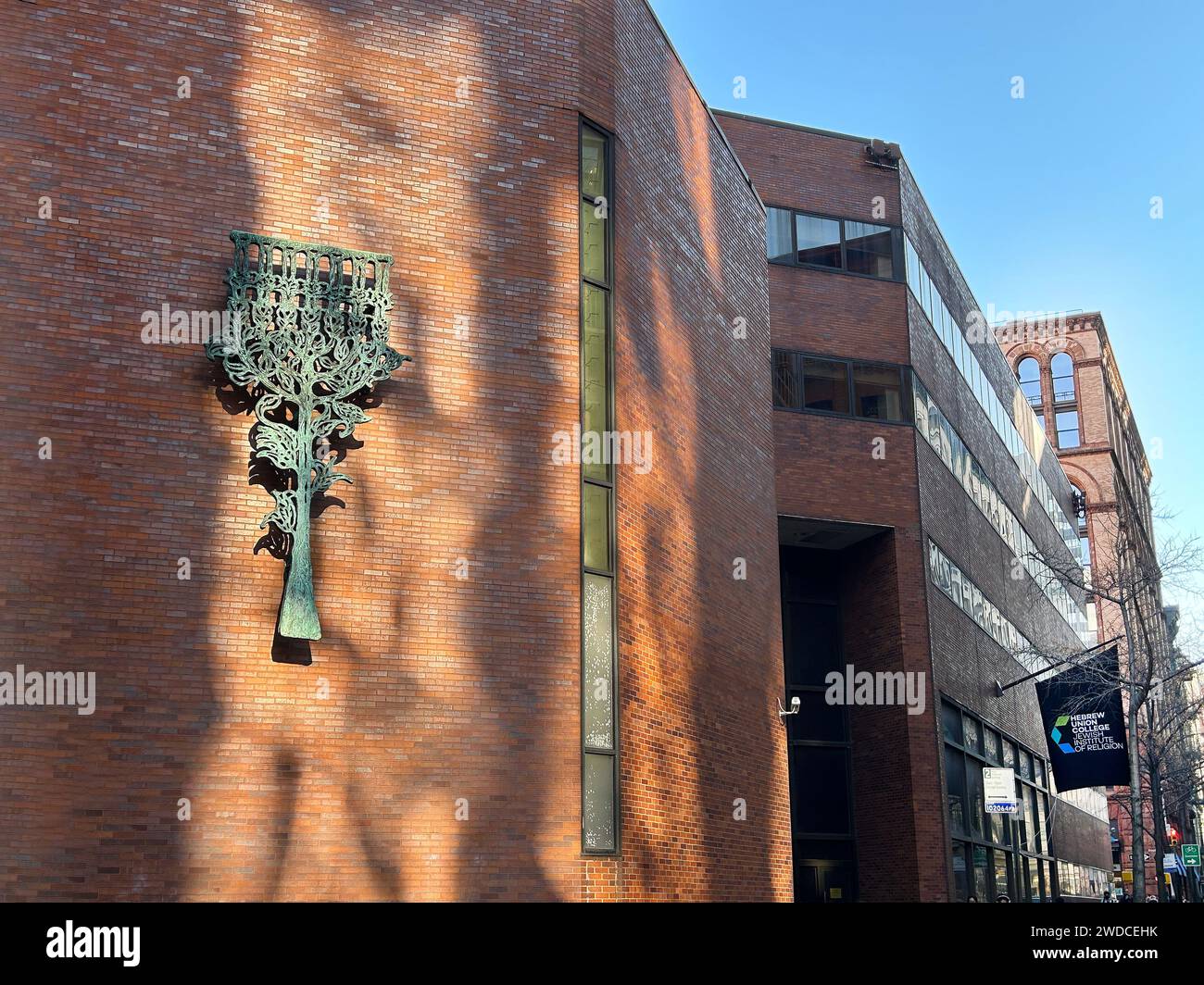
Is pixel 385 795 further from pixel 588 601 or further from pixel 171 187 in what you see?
pixel 171 187

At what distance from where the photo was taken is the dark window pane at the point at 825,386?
32.6 meters

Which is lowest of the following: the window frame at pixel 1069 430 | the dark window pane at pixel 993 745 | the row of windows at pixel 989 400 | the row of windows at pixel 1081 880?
the row of windows at pixel 1081 880

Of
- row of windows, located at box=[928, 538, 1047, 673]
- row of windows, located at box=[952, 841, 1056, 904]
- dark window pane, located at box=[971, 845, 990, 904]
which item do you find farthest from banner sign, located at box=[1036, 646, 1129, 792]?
row of windows, located at box=[928, 538, 1047, 673]

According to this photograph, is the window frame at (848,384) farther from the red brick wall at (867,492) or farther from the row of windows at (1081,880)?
the row of windows at (1081,880)

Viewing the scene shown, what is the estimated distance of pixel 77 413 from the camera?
15156mm

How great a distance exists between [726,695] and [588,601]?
169 inches

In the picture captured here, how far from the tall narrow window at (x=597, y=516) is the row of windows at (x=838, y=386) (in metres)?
13.5

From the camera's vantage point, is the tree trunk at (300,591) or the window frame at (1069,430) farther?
the window frame at (1069,430)

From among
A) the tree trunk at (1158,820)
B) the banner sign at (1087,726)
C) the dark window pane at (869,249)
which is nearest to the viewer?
the banner sign at (1087,726)

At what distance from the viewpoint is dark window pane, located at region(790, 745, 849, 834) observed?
107 ft

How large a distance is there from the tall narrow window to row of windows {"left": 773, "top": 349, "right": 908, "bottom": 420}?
1354 cm

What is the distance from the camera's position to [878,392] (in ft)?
110

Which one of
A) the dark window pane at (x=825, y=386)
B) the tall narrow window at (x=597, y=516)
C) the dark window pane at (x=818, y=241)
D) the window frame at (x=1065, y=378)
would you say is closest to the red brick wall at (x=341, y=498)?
the tall narrow window at (x=597, y=516)
